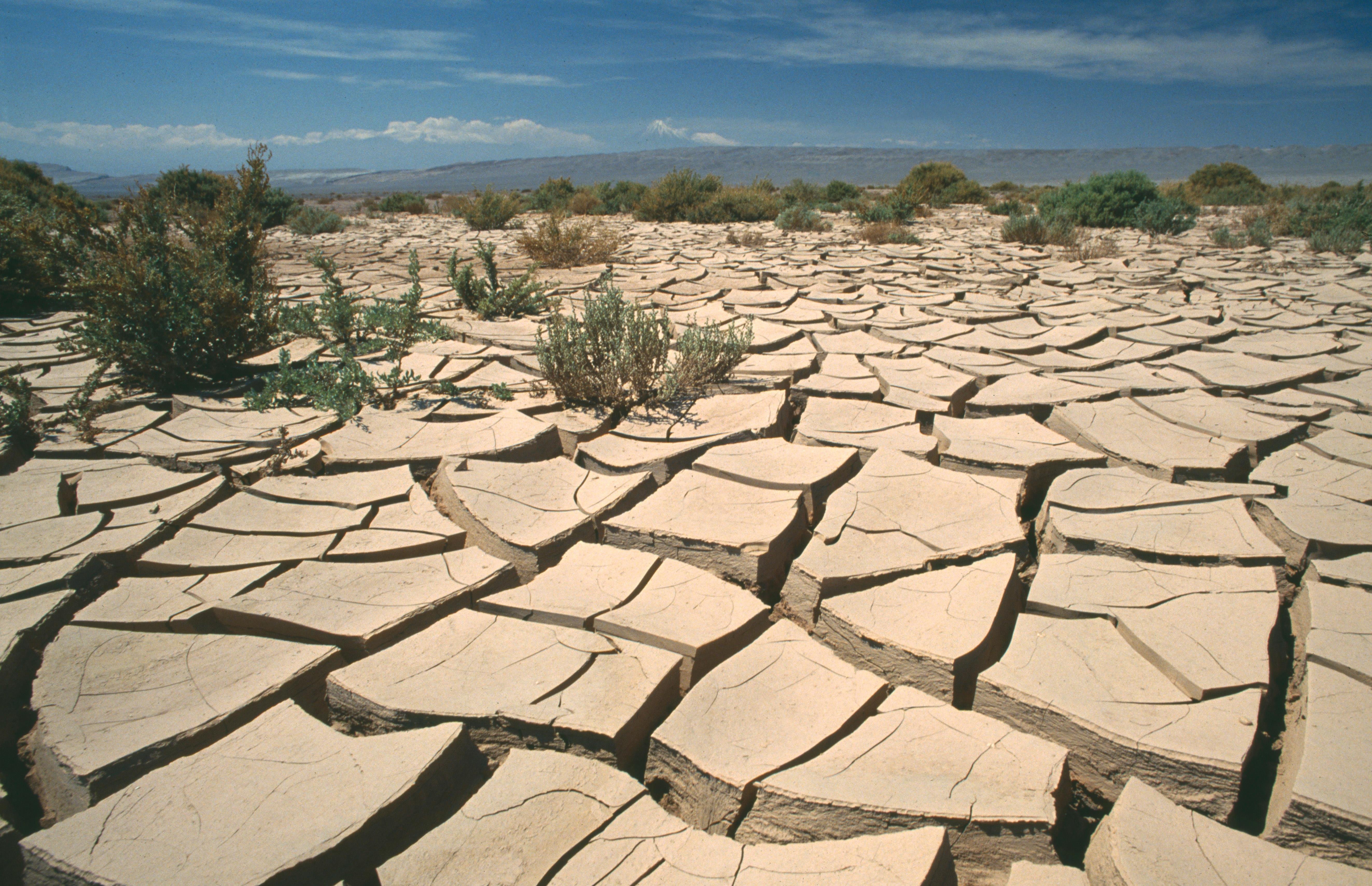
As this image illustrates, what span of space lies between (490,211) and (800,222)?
4.86 meters

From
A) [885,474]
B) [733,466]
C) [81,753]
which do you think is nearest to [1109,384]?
[885,474]

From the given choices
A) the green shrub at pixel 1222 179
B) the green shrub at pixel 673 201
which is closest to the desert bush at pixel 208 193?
the green shrub at pixel 673 201

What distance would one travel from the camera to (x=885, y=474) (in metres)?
2.43

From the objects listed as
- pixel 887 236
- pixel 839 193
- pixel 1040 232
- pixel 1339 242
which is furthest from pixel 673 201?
pixel 1339 242

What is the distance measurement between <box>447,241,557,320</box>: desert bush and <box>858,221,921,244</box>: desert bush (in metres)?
5.11

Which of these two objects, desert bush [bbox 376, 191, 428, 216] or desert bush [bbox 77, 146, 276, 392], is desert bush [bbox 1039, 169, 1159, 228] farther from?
desert bush [bbox 376, 191, 428, 216]

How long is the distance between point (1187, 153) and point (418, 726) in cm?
6452

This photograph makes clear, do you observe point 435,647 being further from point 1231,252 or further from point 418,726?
point 1231,252

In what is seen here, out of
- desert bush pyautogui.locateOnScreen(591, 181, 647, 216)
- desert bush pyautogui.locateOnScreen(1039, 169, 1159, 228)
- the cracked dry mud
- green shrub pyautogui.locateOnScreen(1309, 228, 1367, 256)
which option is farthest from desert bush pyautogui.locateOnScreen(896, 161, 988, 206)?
the cracked dry mud

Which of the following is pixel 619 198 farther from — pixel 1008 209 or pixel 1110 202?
pixel 1110 202

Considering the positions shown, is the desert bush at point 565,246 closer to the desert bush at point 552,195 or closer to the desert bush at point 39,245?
the desert bush at point 39,245

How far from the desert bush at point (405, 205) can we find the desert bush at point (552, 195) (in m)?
2.39

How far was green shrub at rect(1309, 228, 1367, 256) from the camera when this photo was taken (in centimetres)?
727

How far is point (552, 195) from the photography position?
1555 centimetres
